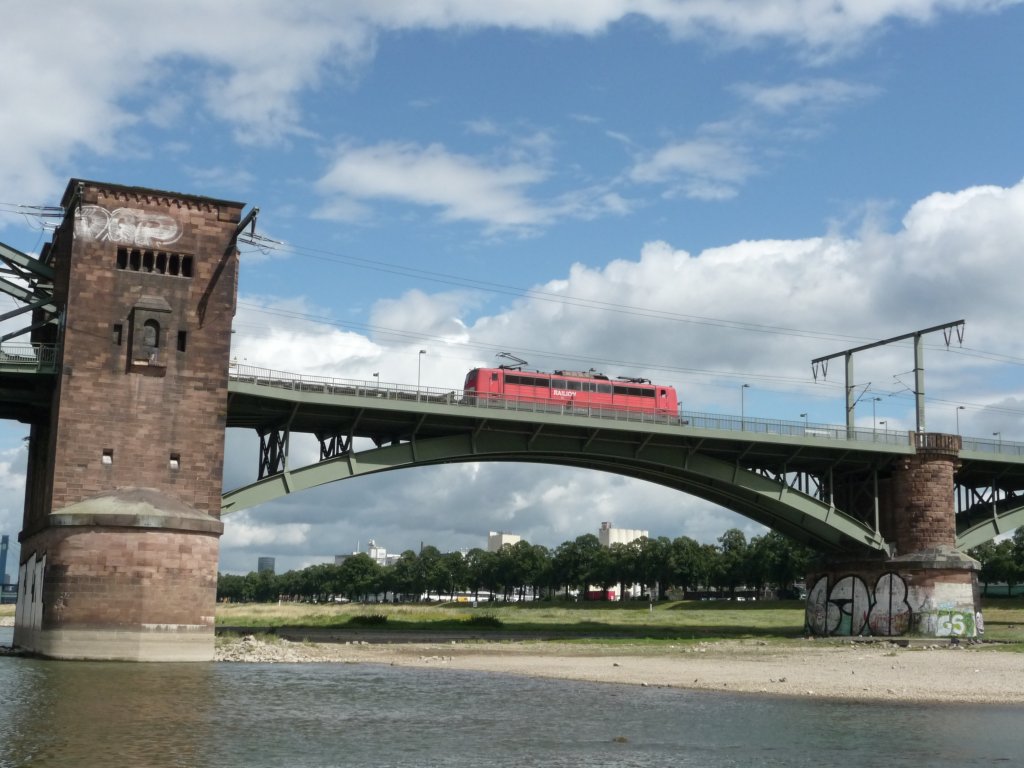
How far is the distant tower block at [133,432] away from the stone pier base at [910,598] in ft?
144

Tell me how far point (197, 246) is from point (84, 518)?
14.1 m

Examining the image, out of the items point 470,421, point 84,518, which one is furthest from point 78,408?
point 470,421

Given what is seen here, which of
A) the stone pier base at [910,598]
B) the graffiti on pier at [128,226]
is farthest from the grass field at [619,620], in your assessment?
the graffiti on pier at [128,226]

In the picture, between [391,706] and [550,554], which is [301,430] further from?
[550,554]

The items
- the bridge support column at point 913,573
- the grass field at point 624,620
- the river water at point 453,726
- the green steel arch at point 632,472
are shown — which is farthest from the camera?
the grass field at point 624,620

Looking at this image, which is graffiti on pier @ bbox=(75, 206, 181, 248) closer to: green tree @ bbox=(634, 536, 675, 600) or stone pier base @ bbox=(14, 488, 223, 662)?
stone pier base @ bbox=(14, 488, 223, 662)

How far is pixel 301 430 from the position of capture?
6481cm

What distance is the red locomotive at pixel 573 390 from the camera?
73.3m

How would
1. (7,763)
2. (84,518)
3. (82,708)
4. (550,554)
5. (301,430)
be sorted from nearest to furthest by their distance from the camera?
(7,763)
(82,708)
(84,518)
(301,430)
(550,554)

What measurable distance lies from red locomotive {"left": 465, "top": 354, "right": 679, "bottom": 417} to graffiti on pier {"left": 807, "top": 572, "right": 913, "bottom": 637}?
1659cm

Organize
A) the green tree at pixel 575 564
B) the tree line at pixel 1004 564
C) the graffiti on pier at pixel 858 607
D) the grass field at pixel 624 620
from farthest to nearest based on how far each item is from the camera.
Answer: the green tree at pixel 575 564 < the tree line at pixel 1004 564 < the grass field at pixel 624 620 < the graffiti on pier at pixel 858 607

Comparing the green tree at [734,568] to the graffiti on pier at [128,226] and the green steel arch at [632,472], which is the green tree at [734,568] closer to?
the green steel arch at [632,472]

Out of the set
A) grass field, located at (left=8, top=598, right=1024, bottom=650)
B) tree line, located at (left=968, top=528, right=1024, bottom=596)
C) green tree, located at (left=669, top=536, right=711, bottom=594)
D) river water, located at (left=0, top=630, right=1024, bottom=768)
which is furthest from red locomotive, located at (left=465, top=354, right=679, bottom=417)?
green tree, located at (left=669, top=536, right=711, bottom=594)

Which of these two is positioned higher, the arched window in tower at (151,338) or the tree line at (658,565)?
the arched window in tower at (151,338)
